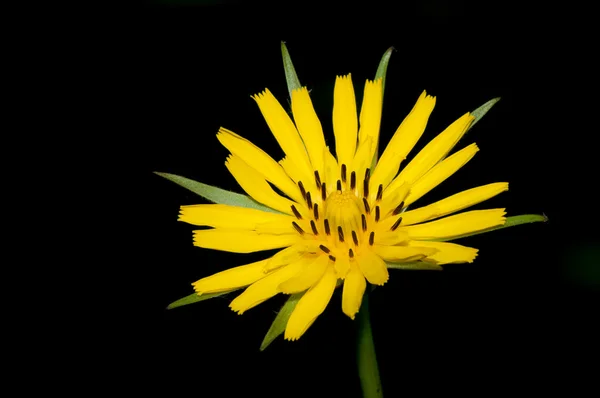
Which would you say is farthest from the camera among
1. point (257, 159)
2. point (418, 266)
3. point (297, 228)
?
point (257, 159)

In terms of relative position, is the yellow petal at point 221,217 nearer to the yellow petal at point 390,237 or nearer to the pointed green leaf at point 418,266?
the yellow petal at point 390,237

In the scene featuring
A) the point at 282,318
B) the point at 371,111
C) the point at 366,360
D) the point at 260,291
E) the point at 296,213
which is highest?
the point at 371,111

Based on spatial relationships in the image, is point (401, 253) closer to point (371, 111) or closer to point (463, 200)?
point (463, 200)

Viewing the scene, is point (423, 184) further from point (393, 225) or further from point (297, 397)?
point (297, 397)

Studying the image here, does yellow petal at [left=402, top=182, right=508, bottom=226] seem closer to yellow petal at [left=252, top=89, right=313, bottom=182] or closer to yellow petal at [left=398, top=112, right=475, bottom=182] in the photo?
yellow petal at [left=398, top=112, right=475, bottom=182]

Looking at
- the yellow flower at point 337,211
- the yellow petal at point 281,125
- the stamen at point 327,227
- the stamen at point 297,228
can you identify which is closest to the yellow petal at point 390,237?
the yellow flower at point 337,211

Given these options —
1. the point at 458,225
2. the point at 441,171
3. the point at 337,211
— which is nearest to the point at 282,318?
the point at 337,211

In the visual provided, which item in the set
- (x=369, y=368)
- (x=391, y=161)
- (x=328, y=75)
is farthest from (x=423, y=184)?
(x=328, y=75)

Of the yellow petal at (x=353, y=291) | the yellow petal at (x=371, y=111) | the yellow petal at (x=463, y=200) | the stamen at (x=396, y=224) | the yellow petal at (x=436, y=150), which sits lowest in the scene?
the yellow petal at (x=353, y=291)

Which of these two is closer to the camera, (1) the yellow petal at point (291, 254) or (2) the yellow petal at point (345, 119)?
(1) the yellow petal at point (291, 254)
